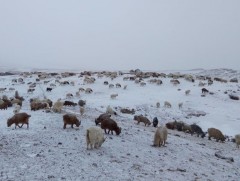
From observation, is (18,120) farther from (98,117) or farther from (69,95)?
(69,95)

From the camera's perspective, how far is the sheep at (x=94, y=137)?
51.4 feet

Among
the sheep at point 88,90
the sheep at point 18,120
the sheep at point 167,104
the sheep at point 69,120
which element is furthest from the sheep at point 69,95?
the sheep at point 18,120

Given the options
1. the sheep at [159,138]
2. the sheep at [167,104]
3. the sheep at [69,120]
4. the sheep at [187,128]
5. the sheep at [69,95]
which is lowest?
the sheep at [187,128]

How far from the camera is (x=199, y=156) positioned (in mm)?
18391

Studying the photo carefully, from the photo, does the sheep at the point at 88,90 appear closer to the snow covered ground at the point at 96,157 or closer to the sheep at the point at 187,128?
the sheep at the point at 187,128

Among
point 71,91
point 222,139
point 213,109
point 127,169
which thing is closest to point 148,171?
point 127,169

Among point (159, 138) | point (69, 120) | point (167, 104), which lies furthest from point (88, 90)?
point (159, 138)

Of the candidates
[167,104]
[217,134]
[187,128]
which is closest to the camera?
[217,134]

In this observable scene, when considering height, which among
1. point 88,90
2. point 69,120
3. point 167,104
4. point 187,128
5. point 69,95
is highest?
A: point 69,120

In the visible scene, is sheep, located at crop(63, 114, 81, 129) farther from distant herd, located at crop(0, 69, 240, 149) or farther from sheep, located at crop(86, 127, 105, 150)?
sheep, located at crop(86, 127, 105, 150)

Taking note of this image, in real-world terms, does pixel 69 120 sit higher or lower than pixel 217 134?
higher

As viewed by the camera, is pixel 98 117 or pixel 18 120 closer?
pixel 18 120

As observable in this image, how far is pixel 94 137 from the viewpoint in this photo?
1577 centimetres

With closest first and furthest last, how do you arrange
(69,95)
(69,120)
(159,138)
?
(159,138) < (69,120) < (69,95)
